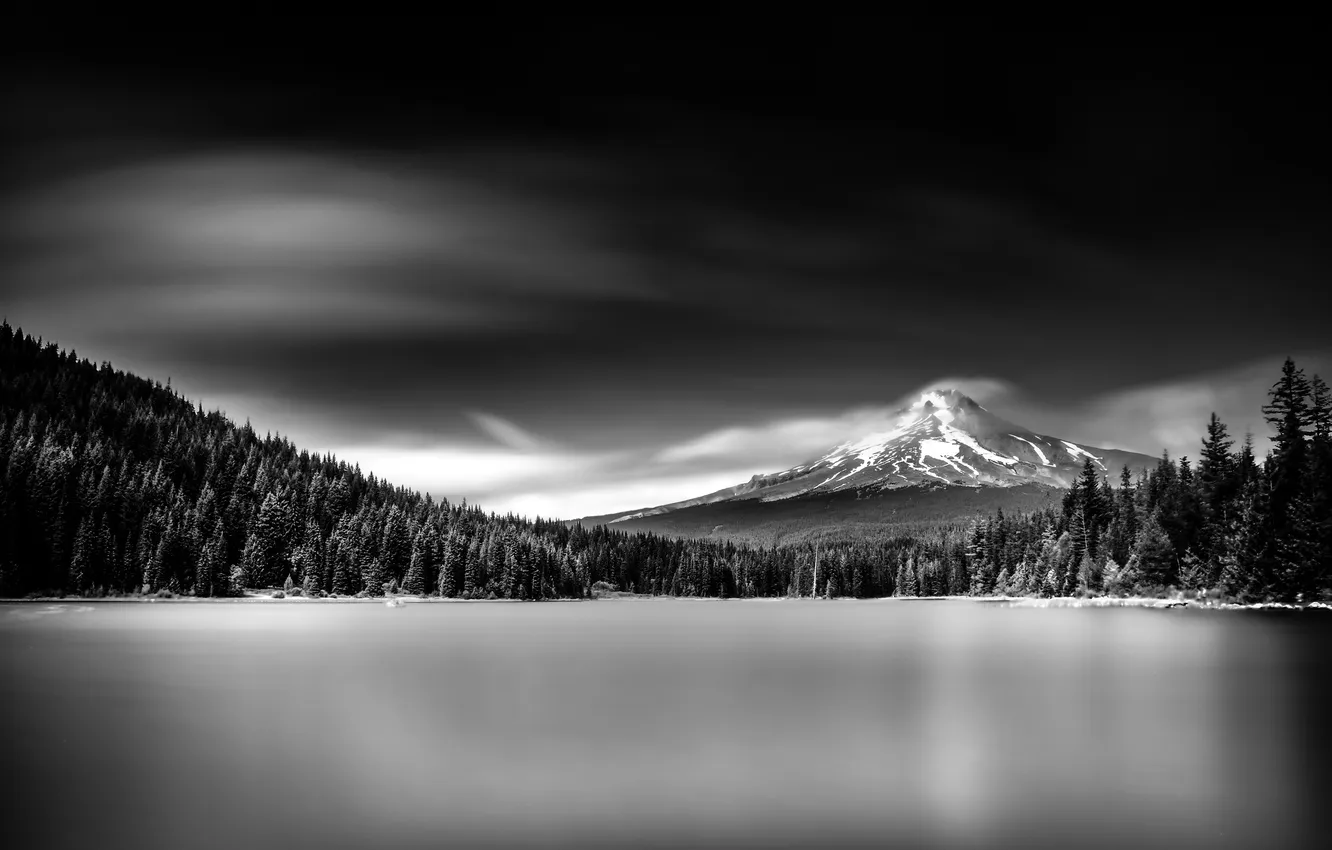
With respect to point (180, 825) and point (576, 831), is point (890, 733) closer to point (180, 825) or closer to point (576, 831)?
point (576, 831)

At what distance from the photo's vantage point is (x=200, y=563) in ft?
454

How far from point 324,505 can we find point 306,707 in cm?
15499

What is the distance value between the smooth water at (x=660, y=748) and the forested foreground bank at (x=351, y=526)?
49.9 metres

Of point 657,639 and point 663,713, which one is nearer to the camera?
point 663,713

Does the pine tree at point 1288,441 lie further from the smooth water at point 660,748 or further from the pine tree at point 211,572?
the pine tree at point 211,572

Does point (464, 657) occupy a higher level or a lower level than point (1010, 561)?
lower

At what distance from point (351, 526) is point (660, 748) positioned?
499 feet

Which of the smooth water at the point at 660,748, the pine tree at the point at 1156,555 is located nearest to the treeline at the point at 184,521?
the smooth water at the point at 660,748

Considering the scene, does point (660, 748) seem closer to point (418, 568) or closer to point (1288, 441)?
point (1288, 441)

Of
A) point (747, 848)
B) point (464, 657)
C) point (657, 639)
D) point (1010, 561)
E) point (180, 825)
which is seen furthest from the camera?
point (1010, 561)

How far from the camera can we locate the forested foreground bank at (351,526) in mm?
92938

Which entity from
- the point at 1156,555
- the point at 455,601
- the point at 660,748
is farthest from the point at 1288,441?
the point at 455,601

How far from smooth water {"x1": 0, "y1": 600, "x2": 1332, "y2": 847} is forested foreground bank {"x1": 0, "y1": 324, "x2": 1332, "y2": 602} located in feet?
164

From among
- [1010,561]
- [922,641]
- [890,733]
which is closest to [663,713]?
[890,733]
